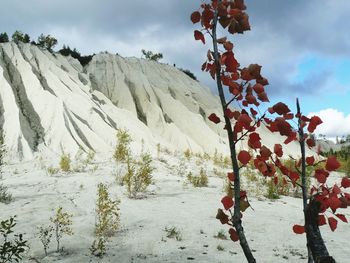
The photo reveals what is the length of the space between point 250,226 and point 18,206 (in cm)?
418

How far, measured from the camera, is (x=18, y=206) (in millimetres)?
7039

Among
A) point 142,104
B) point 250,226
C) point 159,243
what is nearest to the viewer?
point 159,243

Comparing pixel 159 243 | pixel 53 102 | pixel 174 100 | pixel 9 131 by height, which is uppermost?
pixel 174 100

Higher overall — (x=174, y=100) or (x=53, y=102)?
(x=174, y=100)

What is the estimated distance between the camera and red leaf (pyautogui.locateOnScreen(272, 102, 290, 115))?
→ 1.78m

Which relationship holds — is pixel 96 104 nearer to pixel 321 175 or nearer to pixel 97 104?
pixel 97 104

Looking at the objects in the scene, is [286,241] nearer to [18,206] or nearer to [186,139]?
[18,206]

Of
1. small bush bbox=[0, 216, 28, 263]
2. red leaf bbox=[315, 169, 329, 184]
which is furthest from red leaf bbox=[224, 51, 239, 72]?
small bush bbox=[0, 216, 28, 263]

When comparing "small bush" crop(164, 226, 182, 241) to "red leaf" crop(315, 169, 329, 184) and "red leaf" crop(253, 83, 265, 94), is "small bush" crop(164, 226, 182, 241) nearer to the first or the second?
"red leaf" crop(315, 169, 329, 184)

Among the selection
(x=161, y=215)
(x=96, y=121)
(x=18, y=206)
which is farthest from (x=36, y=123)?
(x=161, y=215)

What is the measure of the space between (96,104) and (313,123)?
742 inches

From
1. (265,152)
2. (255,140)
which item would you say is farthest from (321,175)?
(255,140)

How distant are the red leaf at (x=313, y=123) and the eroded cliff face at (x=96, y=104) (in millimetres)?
12919

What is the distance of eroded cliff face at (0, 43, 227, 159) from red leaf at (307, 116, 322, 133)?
12.9 meters
